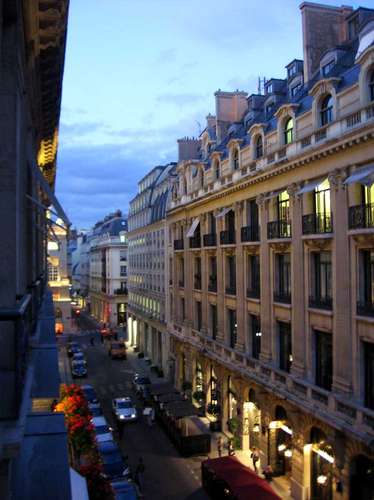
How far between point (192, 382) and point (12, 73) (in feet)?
136

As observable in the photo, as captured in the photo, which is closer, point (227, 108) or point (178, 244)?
point (227, 108)

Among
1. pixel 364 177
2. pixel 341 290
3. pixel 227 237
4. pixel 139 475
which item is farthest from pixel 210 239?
pixel 364 177

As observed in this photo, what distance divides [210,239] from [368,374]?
70.9 ft

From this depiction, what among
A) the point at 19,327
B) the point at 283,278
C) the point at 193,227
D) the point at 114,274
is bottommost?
the point at 114,274

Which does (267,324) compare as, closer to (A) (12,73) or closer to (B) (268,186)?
(B) (268,186)

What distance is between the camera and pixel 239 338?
119 feet

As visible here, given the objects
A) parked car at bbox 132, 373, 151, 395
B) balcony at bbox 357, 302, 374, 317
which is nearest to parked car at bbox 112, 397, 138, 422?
parked car at bbox 132, 373, 151, 395

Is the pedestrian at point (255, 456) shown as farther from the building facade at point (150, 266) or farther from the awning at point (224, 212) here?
the building facade at point (150, 266)

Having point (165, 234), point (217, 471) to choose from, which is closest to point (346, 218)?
point (217, 471)

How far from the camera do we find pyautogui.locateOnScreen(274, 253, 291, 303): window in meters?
29.9

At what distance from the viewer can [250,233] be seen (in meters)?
34.5

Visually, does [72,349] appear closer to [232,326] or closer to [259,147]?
[232,326]

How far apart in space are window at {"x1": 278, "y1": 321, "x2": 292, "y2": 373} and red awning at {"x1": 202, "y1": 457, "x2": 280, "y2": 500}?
20.0 ft

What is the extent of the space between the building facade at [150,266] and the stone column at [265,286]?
26.5m
